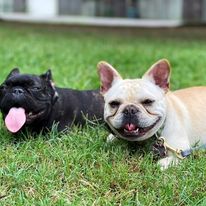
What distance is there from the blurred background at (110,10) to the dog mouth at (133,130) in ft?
57.4

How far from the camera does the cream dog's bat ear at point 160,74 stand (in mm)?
3484

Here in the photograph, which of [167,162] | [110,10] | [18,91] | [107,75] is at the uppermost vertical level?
[107,75]

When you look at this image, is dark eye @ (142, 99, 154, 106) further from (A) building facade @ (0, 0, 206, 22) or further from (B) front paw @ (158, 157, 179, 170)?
(A) building facade @ (0, 0, 206, 22)

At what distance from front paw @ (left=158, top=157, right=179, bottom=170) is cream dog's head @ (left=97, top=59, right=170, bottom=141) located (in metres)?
0.18

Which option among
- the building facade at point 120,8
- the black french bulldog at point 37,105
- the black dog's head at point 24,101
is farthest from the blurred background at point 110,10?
the black dog's head at point 24,101

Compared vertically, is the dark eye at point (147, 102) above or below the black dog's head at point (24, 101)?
above

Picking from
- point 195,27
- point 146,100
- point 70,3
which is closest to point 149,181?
point 146,100

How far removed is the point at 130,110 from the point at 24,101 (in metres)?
0.83

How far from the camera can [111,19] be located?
71.5 feet

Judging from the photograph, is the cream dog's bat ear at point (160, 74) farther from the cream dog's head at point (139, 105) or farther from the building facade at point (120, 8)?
the building facade at point (120, 8)

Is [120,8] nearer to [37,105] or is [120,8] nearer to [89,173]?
[37,105]

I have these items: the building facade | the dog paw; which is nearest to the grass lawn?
the dog paw

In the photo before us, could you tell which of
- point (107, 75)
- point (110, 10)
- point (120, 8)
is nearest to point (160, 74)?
point (107, 75)

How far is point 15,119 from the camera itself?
376 cm
